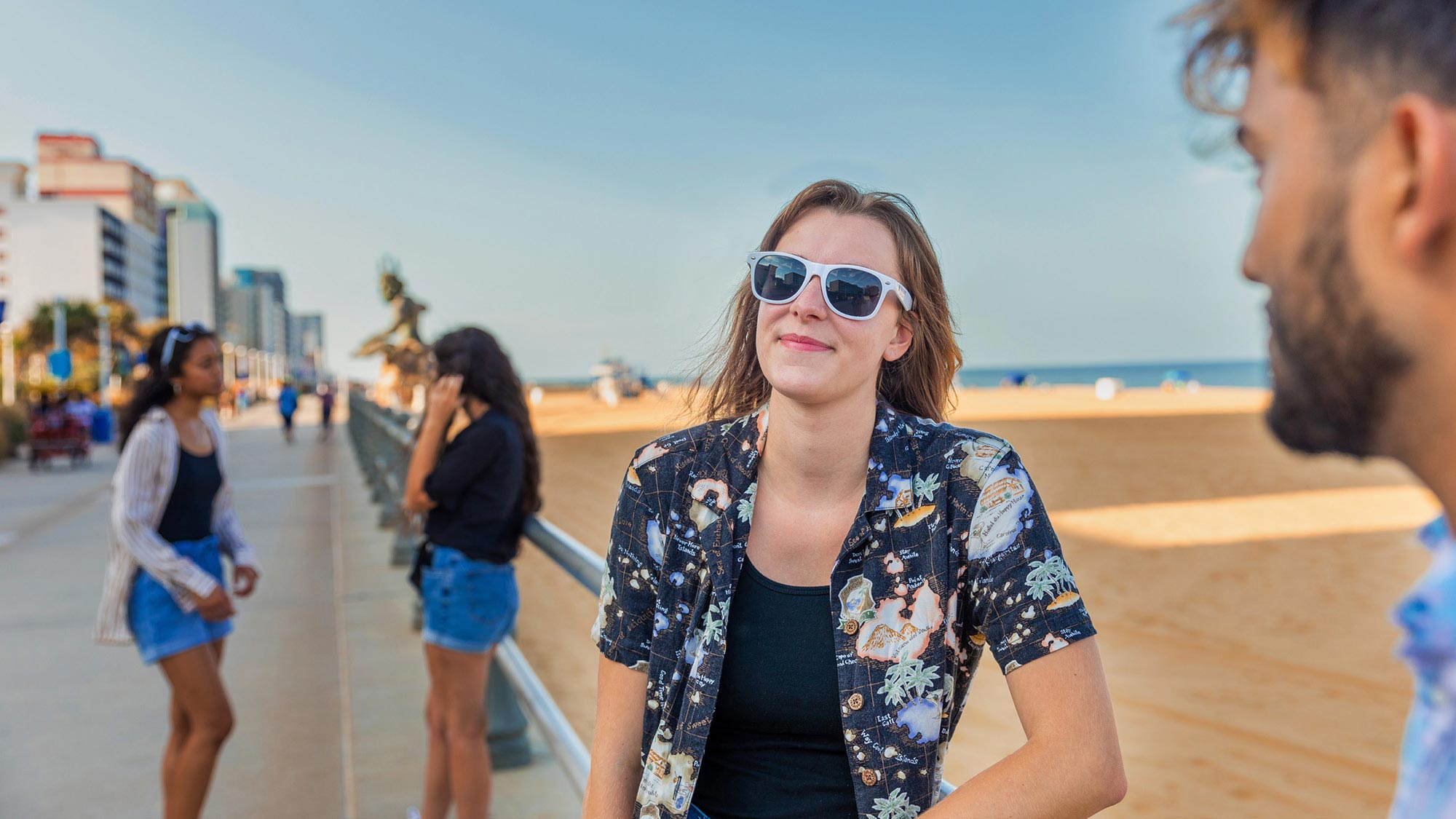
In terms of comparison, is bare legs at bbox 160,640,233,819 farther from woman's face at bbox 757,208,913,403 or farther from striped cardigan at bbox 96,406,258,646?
woman's face at bbox 757,208,913,403

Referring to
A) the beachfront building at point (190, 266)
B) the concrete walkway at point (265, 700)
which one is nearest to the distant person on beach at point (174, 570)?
the concrete walkway at point (265, 700)

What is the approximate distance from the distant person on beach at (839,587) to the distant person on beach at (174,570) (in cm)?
245

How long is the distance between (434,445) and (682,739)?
2343mm

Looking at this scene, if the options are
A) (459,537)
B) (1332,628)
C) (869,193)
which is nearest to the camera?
(869,193)

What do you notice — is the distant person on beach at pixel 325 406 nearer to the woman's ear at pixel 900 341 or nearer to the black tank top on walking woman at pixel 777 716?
the woman's ear at pixel 900 341

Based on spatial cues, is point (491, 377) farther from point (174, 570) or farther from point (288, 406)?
point (288, 406)

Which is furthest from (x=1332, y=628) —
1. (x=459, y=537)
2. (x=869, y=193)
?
(x=869, y=193)

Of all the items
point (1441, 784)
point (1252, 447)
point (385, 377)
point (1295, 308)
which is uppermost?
point (1295, 308)

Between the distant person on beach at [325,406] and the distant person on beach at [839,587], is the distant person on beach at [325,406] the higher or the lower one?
the lower one

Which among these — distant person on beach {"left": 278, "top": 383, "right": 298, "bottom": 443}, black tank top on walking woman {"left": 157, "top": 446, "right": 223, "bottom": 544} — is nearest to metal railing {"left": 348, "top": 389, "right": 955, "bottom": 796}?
black tank top on walking woman {"left": 157, "top": 446, "right": 223, "bottom": 544}

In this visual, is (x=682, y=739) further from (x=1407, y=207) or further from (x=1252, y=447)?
(x=1252, y=447)

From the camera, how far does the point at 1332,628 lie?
26.6 ft

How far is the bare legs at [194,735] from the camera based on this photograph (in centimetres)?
360

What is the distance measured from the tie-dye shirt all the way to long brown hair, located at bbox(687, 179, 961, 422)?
133 centimetres
